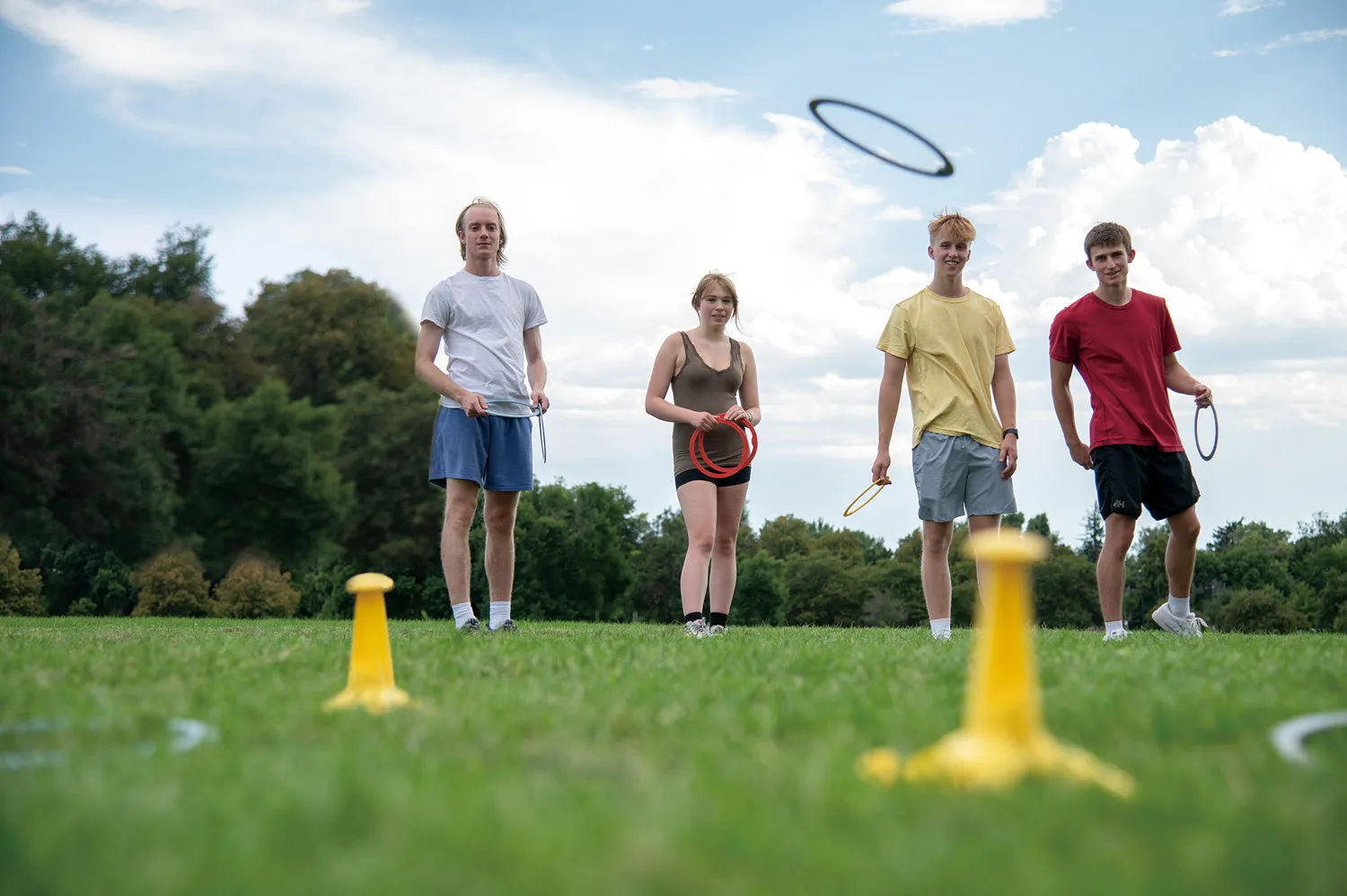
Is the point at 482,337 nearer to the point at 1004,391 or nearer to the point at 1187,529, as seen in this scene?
the point at 1004,391

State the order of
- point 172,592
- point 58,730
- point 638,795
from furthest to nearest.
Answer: point 172,592 → point 58,730 → point 638,795

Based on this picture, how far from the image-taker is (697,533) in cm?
732

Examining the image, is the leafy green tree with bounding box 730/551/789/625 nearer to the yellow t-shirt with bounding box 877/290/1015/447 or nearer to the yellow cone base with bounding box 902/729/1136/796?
the yellow t-shirt with bounding box 877/290/1015/447

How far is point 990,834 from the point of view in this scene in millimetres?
2012

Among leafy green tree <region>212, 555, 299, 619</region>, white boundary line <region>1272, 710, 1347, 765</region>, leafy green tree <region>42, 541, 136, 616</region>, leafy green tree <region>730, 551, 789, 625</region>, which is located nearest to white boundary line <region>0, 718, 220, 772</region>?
white boundary line <region>1272, 710, 1347, 765</region>

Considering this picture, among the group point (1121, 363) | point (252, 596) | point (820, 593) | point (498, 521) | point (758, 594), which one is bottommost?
point (820, 593)

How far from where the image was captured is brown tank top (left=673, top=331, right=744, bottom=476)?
7.54 m

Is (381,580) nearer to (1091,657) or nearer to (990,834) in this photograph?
(990,834)

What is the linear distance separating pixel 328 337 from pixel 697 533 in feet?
104

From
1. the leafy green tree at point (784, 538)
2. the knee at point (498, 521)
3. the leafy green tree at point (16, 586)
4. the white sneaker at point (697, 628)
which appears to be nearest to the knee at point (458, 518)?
the knee at point (498, 521)

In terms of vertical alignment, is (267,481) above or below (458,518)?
above

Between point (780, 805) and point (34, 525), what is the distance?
27.0 m

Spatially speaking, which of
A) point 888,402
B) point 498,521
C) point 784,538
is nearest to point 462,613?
point 498,521

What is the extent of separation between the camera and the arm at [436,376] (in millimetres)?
6848
